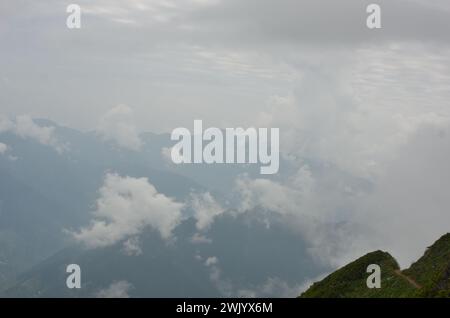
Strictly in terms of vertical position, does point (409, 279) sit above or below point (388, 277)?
below

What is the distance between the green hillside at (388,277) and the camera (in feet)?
170

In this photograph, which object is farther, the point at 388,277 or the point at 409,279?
the point at 388,277

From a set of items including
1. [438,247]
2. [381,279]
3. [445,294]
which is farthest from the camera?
[438,247]

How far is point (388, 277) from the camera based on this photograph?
58656 millimetres

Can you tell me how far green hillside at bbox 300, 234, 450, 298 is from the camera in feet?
170

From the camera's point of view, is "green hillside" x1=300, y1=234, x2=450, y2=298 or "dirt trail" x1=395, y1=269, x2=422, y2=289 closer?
"green hillside" x1=300, y1=234, x2=450, y2=298

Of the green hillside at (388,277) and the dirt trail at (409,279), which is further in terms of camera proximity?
the dirt trail at (409,279)
